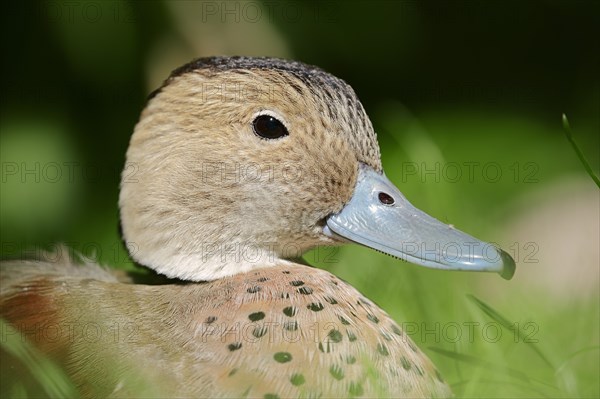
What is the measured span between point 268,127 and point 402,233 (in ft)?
1.34

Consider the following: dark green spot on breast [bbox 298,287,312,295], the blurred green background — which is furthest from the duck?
the blurred green background

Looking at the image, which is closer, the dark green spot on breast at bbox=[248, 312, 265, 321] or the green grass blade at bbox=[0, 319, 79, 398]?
the green grass blade at bbox=[0, 319, 79, 398]

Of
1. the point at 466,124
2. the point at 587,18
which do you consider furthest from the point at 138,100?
the point at 587,18

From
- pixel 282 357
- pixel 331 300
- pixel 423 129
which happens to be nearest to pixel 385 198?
pixel 331 300

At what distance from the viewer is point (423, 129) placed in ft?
13.7

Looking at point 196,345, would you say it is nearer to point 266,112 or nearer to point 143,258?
point 143,258

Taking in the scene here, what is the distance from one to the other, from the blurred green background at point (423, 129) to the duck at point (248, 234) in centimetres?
35

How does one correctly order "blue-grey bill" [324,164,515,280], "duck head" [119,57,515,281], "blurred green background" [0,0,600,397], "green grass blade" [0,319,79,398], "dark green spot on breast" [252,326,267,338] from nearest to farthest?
"green grass blade" [0,319,79,398] → "dark green spot on breast" [252,326,267,338] → "blue-grey bill" [324,164,515,280] → "duck head" [119,57,515,281] → "blurred green background" [0,0,600,397]

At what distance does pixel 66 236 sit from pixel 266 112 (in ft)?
5.84

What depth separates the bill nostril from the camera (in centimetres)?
220

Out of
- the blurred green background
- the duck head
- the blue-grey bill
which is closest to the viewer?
the blue-grey bill

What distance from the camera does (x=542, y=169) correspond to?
4.43 m

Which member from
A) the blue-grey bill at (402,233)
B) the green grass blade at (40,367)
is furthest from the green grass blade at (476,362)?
the green grass blade at (40,367)

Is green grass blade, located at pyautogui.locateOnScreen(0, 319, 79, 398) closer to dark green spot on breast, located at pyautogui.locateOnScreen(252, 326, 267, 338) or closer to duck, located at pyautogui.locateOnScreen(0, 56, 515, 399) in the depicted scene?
duck, located at pyautogui.locateOnScreen(0, 56, 515, 399)
